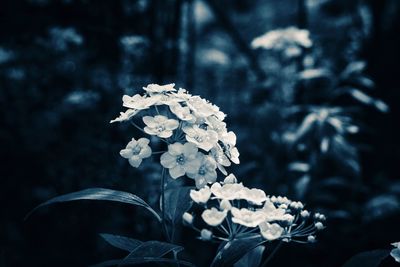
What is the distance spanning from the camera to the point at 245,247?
1395mm

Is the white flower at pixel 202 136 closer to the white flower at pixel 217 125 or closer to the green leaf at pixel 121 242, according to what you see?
the white flower at pixel 217 125

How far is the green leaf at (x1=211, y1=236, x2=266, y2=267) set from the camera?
1.38 metres

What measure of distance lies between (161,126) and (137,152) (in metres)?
0.14

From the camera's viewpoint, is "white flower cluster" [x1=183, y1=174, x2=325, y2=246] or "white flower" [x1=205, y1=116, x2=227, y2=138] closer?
"white flower cluster" [x1=183, y1=174, x2=325, y2=246]

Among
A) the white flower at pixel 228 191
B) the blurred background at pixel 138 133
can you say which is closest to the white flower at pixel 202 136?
the white flower at pixel 228 191

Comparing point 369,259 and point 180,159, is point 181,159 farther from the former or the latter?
point 369,259

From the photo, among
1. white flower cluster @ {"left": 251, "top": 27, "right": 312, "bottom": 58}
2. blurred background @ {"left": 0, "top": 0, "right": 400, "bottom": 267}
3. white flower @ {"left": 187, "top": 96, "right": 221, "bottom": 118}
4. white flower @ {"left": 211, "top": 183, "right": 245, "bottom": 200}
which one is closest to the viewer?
white flower @ {"left": 211, "top": 183, "right": 245, "bottom": 200}

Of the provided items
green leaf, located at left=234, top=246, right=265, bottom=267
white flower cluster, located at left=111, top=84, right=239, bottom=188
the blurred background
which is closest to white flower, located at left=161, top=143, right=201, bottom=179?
white flower cluster, located at left=111, top=84, right=239, bottom=188

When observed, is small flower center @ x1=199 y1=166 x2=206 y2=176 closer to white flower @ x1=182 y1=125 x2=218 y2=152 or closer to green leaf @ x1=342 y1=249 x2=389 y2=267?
white flower @ x1=182 y1=125 x2=218 y2=152

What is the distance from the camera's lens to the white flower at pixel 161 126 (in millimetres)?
1429

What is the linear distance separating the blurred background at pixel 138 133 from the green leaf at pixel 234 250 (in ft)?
3.68

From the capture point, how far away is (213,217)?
1318 millimetres

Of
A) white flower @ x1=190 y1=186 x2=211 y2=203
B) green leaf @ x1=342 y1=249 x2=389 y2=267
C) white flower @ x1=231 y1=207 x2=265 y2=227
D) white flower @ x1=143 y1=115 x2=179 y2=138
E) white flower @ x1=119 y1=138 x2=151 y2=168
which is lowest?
green leaf @ x1=342 y1=249 x2=389 y2=267

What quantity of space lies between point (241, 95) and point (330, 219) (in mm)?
1722
